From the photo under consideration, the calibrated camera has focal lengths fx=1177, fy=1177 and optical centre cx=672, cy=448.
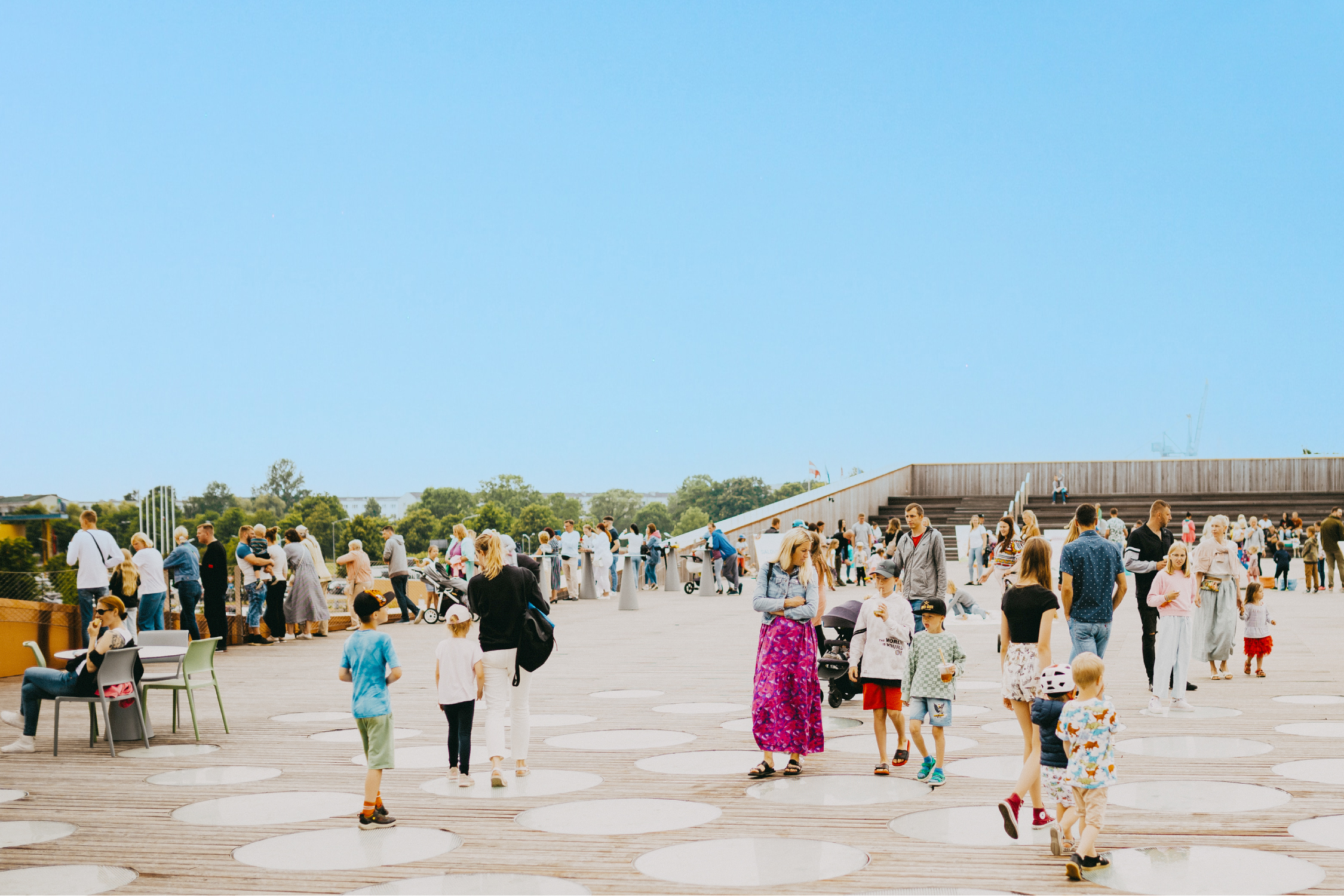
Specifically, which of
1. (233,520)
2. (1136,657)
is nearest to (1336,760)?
(1136,657)

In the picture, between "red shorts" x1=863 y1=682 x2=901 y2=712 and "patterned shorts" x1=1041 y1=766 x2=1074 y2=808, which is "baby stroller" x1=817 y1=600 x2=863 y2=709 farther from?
"patterned shorts" x1=1041 y1=766 x2=1074 y2=808

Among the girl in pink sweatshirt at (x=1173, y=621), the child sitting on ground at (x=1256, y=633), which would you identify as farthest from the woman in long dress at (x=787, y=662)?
the child sitting on ground at (x=1256, y=633)

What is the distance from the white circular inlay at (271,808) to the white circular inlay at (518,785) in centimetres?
49

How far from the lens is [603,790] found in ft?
22.3

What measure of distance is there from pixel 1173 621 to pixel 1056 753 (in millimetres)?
4388

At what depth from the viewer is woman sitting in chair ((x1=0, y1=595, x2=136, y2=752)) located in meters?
8.32

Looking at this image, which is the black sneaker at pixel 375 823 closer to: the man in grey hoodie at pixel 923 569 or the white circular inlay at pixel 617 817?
the white circular inlay at pixel 617 817

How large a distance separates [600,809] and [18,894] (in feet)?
8.93

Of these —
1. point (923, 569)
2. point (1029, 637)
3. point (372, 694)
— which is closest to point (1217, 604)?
point (923, 569)

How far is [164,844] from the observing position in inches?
225

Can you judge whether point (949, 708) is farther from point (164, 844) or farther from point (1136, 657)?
point (1136, 657)

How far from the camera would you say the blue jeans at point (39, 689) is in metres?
8.48

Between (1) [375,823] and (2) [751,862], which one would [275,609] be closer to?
(1) [375,823]

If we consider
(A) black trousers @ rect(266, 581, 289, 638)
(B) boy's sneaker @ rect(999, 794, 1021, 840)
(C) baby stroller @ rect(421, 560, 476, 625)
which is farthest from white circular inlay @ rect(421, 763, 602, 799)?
(C) baby stroller @ rect(421, 560, 476, 625)
